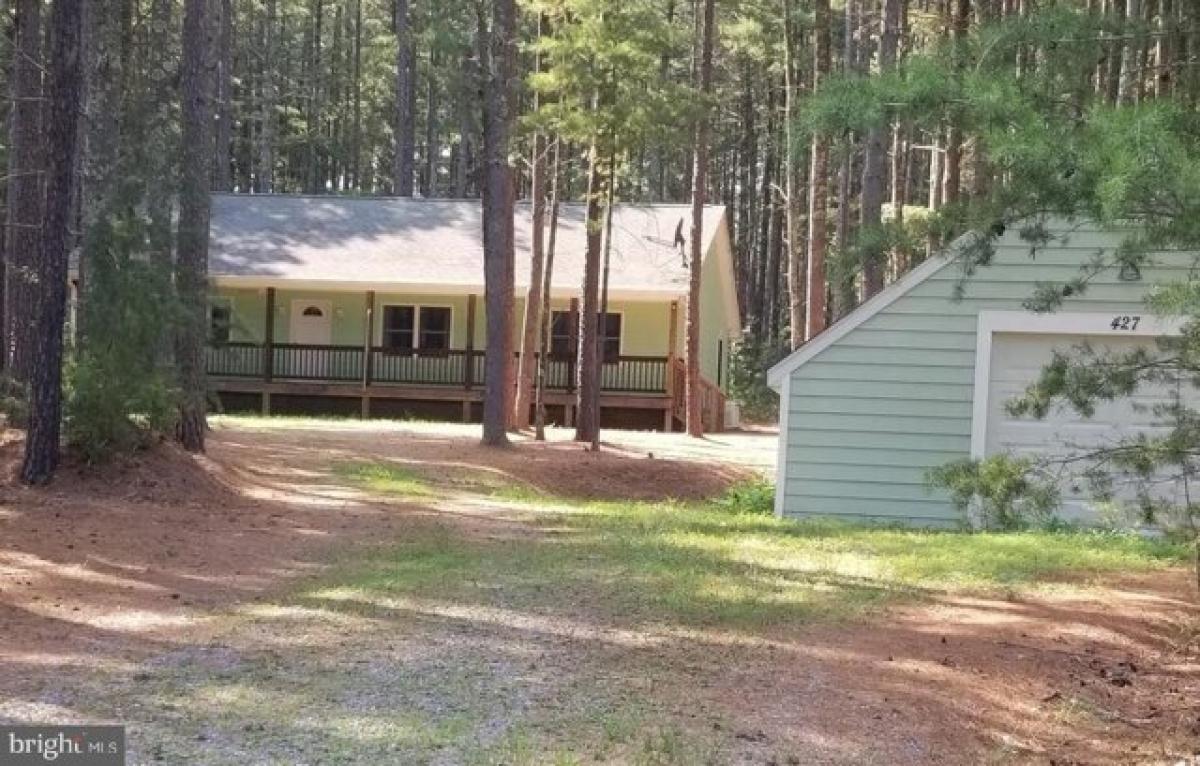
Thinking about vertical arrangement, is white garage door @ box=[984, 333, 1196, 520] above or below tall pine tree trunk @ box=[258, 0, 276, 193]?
below

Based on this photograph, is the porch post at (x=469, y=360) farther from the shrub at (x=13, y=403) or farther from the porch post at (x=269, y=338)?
the shrub at (x=13, y=403)

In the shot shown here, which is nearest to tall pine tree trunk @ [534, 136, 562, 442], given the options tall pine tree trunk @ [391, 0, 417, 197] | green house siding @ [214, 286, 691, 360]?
green house siding @ [214, 286, 691, 360]

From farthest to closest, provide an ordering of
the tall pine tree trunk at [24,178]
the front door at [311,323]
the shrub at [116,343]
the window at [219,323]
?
1. the front door at [311,323]
2. the window at [219,323]
3. the tall pine tree trunk at [24,178]
4. the shrub at [116,343]

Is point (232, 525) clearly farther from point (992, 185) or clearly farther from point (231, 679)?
point (992, 185)

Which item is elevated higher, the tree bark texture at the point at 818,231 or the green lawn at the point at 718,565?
the tree bark texture at the point at 818,231

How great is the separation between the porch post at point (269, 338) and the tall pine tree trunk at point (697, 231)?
8.34 metres

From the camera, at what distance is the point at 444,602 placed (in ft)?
22.3

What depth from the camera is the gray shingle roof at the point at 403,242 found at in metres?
23.7

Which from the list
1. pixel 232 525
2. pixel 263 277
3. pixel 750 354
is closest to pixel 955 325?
pixel 232 525

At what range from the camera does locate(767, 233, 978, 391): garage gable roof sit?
11.3 meters

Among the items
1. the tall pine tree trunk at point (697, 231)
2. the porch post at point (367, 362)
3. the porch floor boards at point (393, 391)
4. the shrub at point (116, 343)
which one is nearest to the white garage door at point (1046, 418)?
the shrub at point (116, 343)

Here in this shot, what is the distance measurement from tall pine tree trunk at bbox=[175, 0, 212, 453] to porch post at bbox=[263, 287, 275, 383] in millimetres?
11756

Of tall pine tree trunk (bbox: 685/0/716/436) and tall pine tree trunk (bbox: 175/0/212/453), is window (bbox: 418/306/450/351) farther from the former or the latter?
tall pine tree trunk (bbox: 175/0/212/453)

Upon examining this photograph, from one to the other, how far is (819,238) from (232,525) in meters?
14.5
